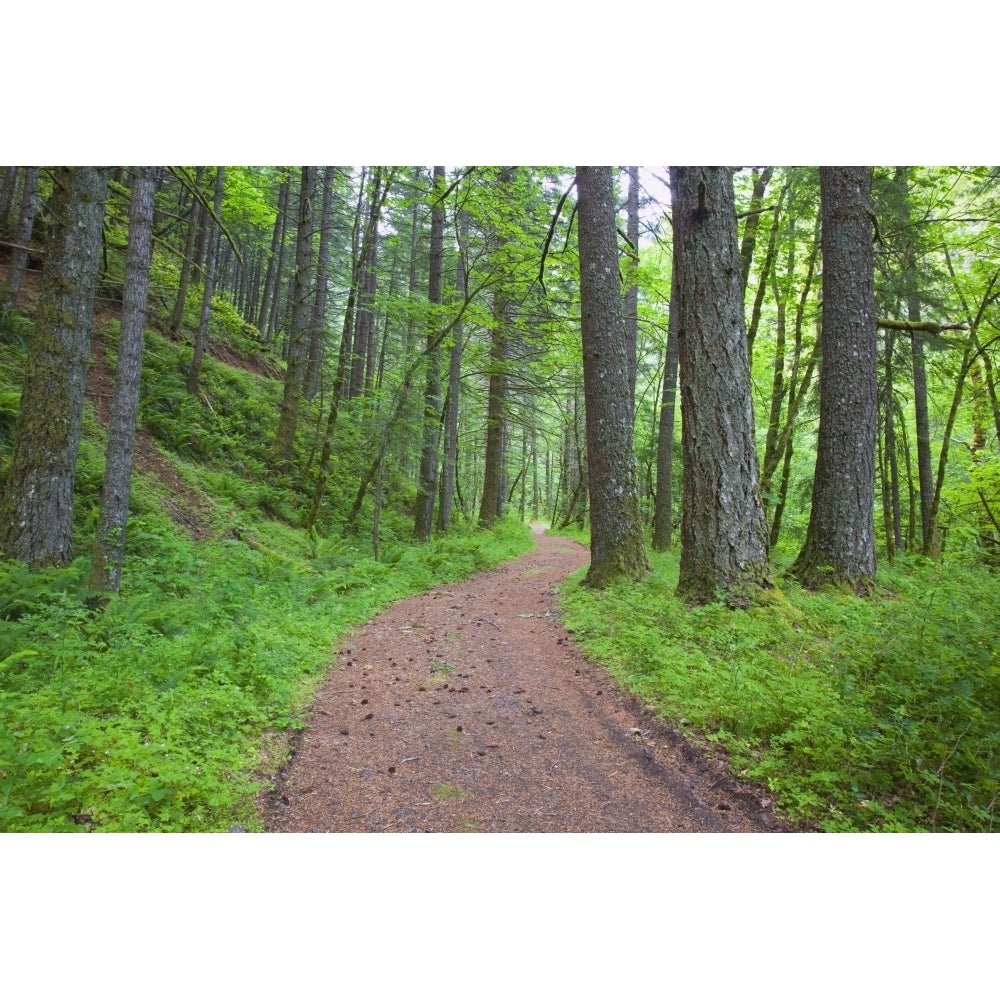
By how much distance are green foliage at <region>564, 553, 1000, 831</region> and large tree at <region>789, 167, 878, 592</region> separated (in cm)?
78

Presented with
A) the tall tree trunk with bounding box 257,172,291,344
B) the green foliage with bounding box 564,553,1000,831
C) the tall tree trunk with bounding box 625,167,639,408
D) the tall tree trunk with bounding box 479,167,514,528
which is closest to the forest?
the green foliage with bounding box 564,553,1000,831

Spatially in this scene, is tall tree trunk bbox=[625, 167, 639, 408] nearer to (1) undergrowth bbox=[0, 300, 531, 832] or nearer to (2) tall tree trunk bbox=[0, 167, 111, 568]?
(1) undergrowth bbox=[0, 300, 531, 832]

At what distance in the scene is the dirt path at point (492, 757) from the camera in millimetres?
3131

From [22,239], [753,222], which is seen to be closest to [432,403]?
[753,222]

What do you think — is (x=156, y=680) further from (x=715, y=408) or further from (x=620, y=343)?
(x=620, y=343)

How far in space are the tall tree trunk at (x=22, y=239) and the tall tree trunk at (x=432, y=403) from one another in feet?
23.3

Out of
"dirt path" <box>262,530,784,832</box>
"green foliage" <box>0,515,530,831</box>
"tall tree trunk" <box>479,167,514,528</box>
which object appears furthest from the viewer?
"tall tree trunk" <box>479,167,514,528</box>

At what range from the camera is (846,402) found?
6984mm

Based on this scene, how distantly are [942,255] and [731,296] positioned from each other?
35.7ft

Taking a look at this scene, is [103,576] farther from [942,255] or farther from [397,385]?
[942,255]

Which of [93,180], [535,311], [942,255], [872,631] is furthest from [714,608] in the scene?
[942,255]

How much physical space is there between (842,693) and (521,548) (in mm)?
12145

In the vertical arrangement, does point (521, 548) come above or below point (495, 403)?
below

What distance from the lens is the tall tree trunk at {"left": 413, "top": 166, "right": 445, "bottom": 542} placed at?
490 inches
